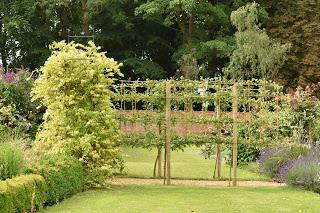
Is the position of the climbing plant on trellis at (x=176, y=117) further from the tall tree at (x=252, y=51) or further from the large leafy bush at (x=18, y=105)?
the tall tree at (x=252, y=51)

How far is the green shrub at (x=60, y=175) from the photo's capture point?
10.3 meters

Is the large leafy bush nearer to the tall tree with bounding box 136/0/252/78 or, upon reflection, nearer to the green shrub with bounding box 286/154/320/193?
the green shrub with bounding box 286/154/320/193

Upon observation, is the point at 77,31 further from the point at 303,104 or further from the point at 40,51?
the point at 303,104

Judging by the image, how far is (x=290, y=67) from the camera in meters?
33.6

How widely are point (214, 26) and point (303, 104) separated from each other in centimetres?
1870

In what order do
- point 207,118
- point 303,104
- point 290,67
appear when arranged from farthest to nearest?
point 290,67
point 303,104
point 207,118

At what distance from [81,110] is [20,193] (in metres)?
4.46

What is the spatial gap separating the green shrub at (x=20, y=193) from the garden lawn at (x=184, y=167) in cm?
417

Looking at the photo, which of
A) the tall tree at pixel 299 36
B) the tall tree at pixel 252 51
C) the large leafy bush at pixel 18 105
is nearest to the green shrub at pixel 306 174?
the large leafy bush at pixel 18 105

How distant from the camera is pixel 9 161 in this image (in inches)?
369

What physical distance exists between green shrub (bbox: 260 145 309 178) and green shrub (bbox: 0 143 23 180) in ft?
22.6

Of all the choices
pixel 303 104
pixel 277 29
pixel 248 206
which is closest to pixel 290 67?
pixel 277 29

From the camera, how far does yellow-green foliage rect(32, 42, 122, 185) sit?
42.8 feet

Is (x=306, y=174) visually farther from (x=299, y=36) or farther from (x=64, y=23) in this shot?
(x=64, y=23)
